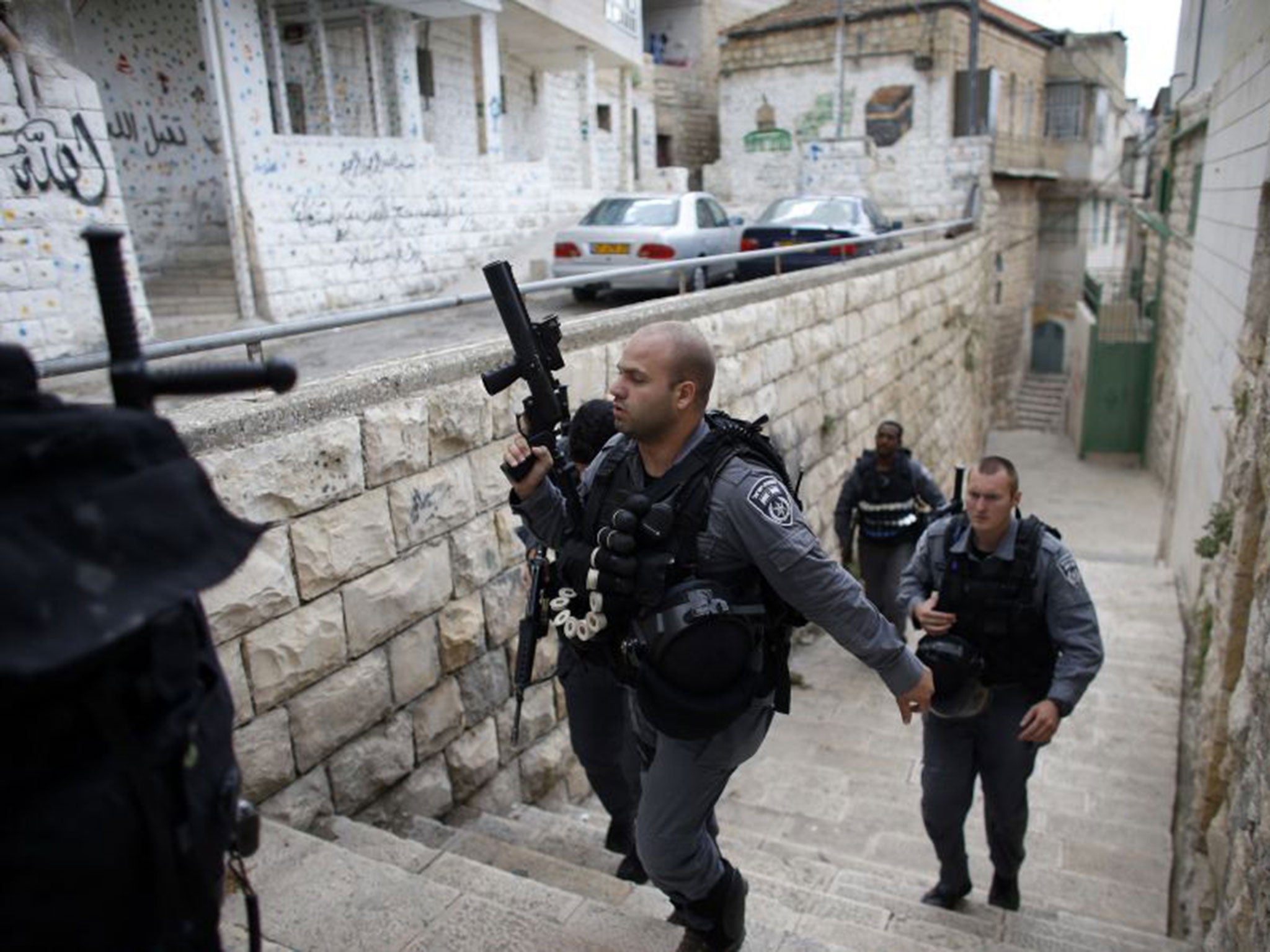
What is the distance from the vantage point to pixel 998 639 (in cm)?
384

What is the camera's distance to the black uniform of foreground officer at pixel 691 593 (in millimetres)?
2596

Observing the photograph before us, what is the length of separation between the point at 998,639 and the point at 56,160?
7595 mm

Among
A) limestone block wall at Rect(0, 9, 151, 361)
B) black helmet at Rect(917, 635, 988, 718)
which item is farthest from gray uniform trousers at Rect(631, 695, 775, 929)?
limestone block wall at Rect(0, 9, 151, 361)

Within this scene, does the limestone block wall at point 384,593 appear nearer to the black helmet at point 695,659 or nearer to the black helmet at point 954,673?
the black helmet at point 695,659

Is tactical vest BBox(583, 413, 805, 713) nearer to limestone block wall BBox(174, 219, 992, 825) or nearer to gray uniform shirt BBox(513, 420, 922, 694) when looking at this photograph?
gray uniform shirt BBox(513, 420, 922, 694)

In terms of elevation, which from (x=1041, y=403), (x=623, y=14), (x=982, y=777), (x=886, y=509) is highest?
(x=623, y=14)

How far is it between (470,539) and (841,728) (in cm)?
357

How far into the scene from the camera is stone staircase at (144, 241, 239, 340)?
9648 millimetres

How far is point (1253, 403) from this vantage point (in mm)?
5258

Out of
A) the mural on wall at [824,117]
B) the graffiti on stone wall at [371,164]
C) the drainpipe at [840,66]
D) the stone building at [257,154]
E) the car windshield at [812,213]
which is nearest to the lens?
the stone building at [257,154]

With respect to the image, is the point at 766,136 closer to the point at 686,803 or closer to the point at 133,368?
the point at 686,803

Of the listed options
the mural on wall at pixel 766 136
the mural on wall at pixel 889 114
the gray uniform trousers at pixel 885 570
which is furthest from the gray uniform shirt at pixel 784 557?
the mural on wall at pixel 889 114

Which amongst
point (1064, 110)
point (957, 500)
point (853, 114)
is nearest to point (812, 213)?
point (957, 500)

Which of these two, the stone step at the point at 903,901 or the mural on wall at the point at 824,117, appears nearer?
the stone step at the point at 903,901
